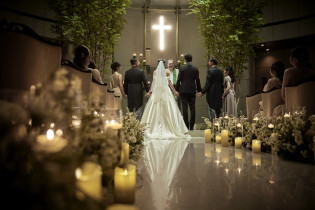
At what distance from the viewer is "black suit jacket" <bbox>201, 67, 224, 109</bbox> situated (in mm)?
6695

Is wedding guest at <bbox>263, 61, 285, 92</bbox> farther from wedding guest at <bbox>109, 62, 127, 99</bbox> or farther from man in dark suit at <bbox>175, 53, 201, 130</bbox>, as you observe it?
wedding guest at <bbox>109, 62, 127, 99</bbox>

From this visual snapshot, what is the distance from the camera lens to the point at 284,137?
3.15m

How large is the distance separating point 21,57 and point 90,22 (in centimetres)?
529

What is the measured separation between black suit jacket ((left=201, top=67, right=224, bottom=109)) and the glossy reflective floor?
356cm

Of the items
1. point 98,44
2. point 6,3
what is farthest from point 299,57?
point 6,3

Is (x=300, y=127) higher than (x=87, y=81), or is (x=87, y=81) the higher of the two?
(x=87, y=81)

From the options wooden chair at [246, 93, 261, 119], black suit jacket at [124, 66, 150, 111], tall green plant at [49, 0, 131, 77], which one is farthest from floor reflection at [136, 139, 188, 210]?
tall green plant at [49, 0, 131, 77]

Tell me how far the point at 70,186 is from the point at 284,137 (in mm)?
3020

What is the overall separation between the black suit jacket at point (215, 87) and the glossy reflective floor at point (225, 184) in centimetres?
356

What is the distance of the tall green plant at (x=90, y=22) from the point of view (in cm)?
698

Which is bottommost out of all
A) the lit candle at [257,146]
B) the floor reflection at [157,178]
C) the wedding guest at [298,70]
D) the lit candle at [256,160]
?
the floor reflection at [157,178]

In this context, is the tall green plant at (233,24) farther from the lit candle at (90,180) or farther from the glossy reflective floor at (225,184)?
the lit candle at (90,180)

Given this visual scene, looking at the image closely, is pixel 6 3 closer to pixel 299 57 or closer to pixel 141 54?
pixel 141 54

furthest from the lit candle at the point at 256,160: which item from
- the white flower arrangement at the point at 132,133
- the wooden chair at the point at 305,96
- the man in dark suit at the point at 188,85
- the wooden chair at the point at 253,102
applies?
the man in dark suit at the point at 188,85
